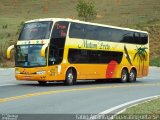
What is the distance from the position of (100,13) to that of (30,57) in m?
45.3

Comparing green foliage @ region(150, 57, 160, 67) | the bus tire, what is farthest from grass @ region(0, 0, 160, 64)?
the bus tire

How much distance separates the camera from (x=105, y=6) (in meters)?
75.9

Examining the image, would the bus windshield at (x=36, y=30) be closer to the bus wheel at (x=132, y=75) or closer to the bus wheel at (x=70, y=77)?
the bus wheel at (x=70, y=77)

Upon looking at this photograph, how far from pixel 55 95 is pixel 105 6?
2212 inches

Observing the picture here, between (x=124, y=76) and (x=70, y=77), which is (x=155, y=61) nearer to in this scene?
(x=124, y=76)

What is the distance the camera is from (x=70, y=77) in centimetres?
2741

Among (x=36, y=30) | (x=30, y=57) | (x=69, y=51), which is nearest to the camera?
(x=30, y=57)

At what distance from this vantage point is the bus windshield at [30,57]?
26008 millimetres

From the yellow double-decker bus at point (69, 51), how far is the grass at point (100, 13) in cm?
2104

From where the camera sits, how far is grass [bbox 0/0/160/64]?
59844 mm

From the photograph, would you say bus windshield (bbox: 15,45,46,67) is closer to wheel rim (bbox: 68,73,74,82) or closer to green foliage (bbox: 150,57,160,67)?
wheel rim (bbox: 68,73,74,82)

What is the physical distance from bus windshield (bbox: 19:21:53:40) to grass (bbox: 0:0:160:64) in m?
23.7

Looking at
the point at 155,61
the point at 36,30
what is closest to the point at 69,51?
the point at 36,30

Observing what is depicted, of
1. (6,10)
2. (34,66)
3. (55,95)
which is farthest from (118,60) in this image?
(6,10)
